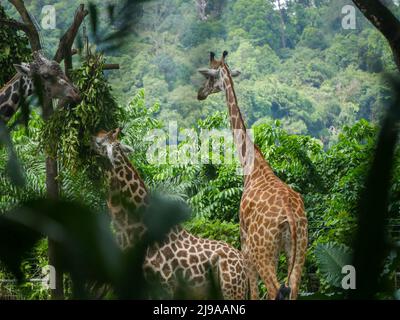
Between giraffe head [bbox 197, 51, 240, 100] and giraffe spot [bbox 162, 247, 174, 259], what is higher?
giraffe head [bbox 197, 51, 240, 100]

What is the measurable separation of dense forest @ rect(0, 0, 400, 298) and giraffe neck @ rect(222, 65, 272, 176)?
22cm

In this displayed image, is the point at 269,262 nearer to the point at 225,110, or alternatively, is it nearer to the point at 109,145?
the point at 109,145

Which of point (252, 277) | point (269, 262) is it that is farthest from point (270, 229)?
point (252, 277)

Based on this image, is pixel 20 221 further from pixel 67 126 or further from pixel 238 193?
pixel 238 193

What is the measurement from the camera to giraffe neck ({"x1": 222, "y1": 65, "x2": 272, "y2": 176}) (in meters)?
4.51

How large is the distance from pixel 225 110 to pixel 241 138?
5.47 m

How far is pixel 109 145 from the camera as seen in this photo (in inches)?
158

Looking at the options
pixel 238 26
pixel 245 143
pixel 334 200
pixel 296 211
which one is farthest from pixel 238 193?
pixel 238 26

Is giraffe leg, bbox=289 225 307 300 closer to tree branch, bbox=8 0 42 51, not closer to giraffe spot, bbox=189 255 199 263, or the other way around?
giraffe spot, bbox=189 255 199 263

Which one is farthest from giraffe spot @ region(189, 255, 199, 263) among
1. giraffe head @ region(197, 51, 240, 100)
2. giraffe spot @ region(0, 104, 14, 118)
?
giraffe head @ region(197, 51, 240, 100)

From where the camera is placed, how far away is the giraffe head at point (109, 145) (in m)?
3.99

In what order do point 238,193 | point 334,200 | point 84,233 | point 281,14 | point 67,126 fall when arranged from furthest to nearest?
point 281,14, point 238,193, point 334,200, point 67,126, point 84,233
